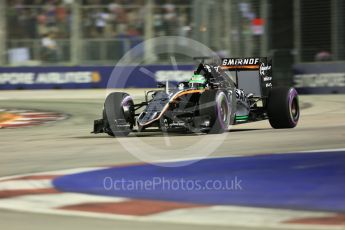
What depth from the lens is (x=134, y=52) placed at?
2806cm

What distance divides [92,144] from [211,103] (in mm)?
1863

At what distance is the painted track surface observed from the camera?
5441 mm

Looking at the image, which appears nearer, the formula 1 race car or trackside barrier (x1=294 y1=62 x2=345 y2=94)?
the formula 1 race car

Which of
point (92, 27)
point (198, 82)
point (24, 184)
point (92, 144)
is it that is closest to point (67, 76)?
point (92, 27)

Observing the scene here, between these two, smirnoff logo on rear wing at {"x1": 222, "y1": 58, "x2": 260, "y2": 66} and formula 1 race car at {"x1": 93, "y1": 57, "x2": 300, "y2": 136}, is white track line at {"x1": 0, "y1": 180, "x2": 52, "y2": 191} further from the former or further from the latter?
smirnoff logo on rear wing at {"x1": 222, "y1": 58, "x2": 260, "y2": 66}

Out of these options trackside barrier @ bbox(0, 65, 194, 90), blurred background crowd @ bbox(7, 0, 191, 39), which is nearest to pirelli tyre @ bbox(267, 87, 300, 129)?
trackside barrier @ bbox(0, 65, 194, 90)

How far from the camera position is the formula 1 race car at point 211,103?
34.4 ft

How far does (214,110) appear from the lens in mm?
10383

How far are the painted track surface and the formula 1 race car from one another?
0.25 m

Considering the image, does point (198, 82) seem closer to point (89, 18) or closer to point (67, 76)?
point (67, 76)

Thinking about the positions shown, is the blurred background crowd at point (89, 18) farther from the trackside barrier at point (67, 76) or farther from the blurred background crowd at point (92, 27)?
the trackside barrier at point (67, 76)

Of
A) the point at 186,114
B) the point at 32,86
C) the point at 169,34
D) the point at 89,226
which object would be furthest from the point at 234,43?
the point at 89,226

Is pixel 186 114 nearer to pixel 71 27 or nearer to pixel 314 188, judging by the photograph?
pixel 314 188

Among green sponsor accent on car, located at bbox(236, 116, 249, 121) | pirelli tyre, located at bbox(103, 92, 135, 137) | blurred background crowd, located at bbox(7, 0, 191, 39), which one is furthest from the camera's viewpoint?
blurred background crowd, located at bbox(7, 0, 191, 39)
